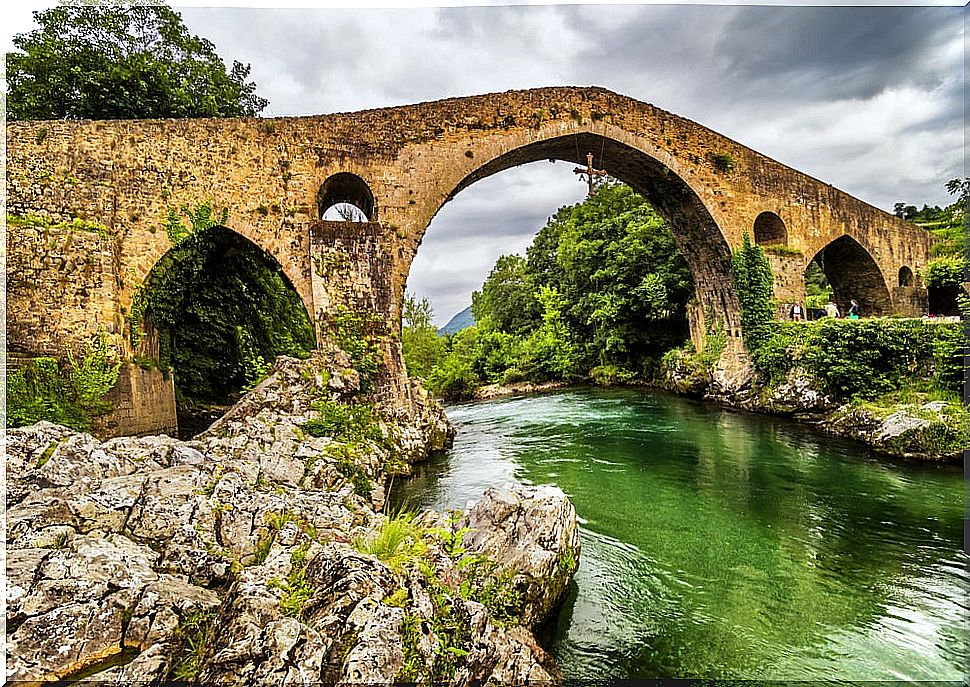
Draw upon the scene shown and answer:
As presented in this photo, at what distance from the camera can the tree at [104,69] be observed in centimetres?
1300

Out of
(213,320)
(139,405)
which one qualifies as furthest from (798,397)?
(213,320)

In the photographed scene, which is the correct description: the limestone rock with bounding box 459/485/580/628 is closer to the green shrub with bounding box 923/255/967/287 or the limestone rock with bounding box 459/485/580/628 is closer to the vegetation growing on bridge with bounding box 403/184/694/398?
the vegetation growing on bridge with bounding box 403/184/694/398

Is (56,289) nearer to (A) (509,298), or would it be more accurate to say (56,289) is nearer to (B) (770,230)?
(B) (770,230)

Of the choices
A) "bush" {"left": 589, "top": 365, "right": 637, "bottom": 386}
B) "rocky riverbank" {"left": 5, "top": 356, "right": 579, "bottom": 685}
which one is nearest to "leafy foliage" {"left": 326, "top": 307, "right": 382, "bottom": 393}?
"rocky riverbank" {"left": 5, "top": 356, "right": 579, "bottom": 685}

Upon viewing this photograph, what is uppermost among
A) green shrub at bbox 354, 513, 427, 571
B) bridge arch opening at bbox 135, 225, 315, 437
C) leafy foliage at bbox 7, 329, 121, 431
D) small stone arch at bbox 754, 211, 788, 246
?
small stone arch at bbox 754, 211, 788, 246

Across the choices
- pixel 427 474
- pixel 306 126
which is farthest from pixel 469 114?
pixel 427 474

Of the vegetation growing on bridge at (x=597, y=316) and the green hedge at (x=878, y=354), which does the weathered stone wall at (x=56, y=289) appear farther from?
the green hedge at (x=878, y=354)

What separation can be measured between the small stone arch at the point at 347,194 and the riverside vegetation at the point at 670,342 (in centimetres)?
796

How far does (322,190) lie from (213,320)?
15.4ft

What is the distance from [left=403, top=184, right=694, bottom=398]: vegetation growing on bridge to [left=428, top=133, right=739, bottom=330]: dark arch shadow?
2643 mm

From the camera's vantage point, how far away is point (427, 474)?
995cm

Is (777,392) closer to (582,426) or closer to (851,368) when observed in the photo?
(851,368)

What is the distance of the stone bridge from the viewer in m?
8.99

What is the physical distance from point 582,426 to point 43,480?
11464 millimetres
